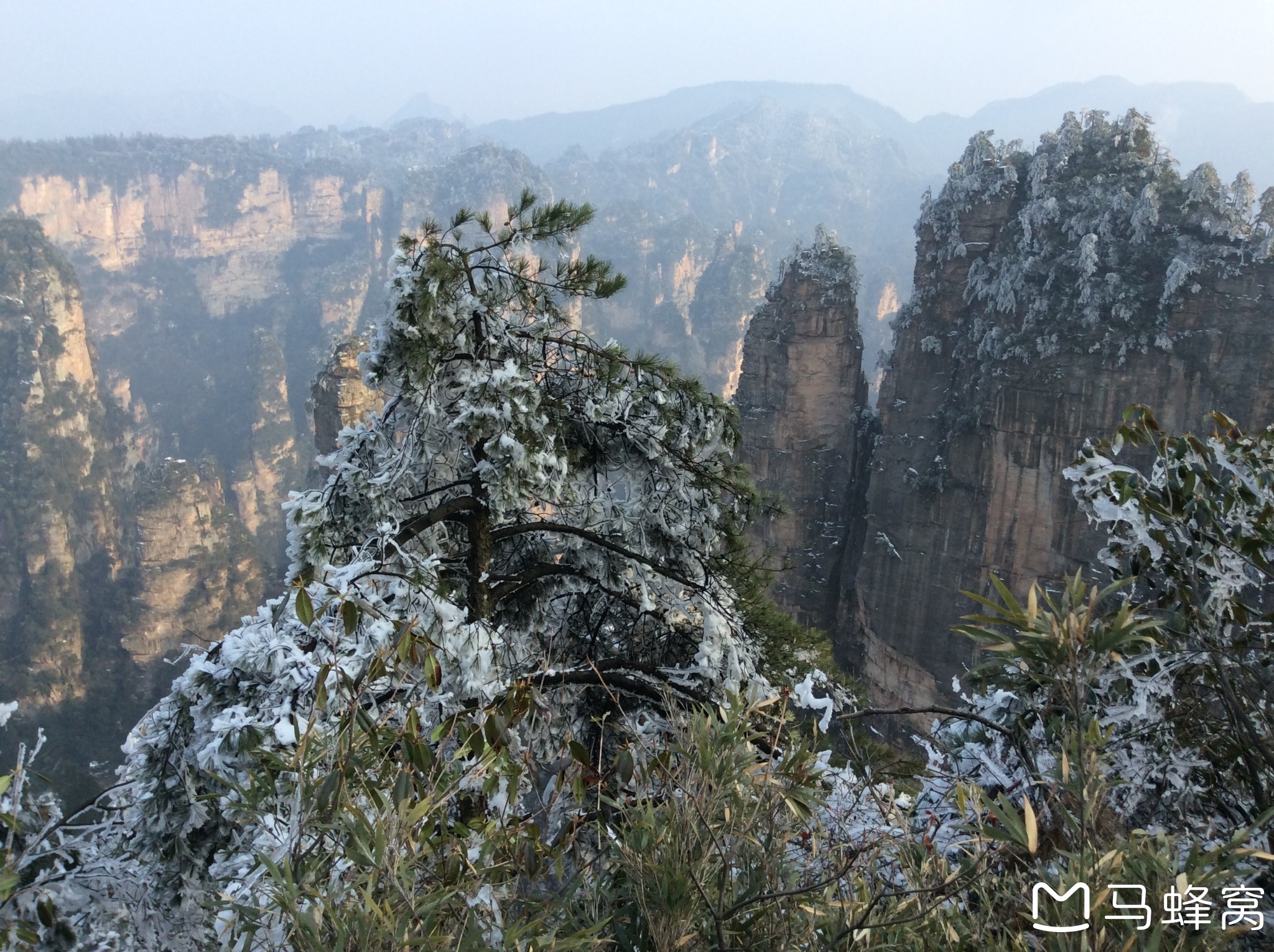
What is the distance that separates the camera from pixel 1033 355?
17.4 m

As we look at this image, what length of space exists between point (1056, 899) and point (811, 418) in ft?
68.1

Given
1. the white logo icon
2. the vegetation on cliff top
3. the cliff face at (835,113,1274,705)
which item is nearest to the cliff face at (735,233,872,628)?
the cliff face at (835,113,1274,705)

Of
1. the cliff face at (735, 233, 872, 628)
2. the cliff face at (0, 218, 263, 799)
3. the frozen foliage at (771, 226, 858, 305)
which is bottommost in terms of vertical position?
the cliff face at (0, 218, 263, 799)

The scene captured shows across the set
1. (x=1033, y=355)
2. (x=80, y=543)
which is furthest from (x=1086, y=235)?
(x=80, y=543)

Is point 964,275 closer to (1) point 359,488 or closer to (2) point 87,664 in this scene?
(1) point 359,488

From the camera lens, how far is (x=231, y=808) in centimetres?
179

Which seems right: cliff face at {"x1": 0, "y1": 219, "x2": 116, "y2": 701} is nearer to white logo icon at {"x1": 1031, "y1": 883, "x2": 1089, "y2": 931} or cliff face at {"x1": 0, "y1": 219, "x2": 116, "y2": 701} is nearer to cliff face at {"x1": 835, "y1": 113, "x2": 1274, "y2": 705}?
cliff face at {"x1": 835, "y1": 113, "x2": 1274, "y2": 705}

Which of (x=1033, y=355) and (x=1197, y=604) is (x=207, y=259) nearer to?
(x=1033, y=355)

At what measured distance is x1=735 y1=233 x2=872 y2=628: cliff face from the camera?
69.9 feet

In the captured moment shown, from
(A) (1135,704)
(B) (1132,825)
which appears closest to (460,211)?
(A) (1135,704)

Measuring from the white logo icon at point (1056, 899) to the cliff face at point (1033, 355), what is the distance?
16899 millimetres

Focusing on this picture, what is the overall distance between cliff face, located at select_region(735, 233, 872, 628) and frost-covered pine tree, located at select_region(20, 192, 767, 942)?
17.1m

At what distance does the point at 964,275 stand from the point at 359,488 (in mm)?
18770

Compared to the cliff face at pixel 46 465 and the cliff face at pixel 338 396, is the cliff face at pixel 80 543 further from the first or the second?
the cliff face at pixel 338 396
